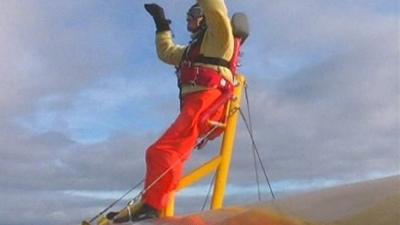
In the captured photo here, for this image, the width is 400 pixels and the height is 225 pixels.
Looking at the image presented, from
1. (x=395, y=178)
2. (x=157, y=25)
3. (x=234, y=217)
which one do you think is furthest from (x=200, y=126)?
(x=395, y=178)

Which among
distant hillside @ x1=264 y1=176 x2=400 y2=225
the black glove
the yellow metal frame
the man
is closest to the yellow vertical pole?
the yellow metal frame

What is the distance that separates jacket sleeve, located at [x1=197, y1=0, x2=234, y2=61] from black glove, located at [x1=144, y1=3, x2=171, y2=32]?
658mm

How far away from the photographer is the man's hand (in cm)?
555

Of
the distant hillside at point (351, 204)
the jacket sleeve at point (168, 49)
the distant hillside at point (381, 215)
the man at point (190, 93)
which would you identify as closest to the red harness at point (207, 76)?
the man at point (190, 93)

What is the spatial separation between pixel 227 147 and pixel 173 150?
97cm

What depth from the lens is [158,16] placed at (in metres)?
5.56

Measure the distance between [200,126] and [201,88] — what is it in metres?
0.27

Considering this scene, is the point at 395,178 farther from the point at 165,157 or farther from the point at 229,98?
the point at 229,98

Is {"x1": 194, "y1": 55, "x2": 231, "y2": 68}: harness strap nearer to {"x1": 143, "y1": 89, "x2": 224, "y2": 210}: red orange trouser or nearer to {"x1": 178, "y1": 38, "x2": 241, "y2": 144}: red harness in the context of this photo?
{"x1": 178, "y1": 38, "x2": 241, "y2": 144}: red harness

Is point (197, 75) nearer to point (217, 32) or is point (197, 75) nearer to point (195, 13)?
point (217, 32)

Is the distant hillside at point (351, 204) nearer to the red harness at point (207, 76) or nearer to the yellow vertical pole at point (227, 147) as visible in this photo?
the red harness at point (207, 76)

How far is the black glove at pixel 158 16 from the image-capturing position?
18.1ft

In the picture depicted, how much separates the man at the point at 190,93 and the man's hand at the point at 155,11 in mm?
265

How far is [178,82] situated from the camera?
5.08 m
